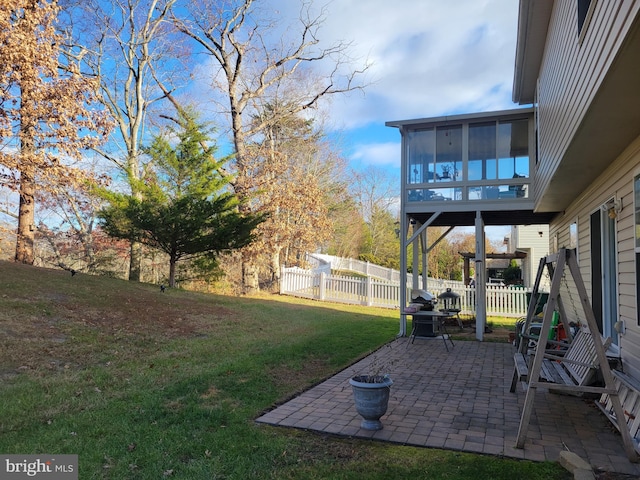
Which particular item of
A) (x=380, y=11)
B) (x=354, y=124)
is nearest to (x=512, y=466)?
(x=380, y=11)

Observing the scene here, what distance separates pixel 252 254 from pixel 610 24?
15.6m

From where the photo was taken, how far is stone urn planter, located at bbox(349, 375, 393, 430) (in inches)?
154

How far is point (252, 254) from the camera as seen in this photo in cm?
1783

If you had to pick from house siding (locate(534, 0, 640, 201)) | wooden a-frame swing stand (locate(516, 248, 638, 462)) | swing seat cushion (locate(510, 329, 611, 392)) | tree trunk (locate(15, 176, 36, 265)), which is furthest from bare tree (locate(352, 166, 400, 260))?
wooden a-frame swing stand (locate(516, 248, 638, 462))

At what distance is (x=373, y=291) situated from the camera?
55.3ft

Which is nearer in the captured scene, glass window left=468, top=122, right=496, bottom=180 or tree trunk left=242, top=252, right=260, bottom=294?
glass window left=468, top=122, right=496, bottom=180

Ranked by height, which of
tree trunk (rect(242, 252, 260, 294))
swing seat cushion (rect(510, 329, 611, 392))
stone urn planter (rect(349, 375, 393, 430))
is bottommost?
stone urn planter (rect(349, 375, 393, 430))

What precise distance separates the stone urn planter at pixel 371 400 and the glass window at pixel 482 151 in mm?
7416

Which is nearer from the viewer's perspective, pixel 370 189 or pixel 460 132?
pixel 460 132

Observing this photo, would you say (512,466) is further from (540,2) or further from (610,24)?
(540,2)

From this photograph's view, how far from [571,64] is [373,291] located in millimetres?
12614

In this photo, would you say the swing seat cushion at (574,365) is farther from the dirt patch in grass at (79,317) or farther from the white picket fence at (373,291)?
the white picket fence at (373,291)

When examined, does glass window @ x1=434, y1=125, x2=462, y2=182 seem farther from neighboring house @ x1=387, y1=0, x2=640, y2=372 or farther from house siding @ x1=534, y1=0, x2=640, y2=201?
house siding @ x1=534, y1=0, x2=640, y2=201

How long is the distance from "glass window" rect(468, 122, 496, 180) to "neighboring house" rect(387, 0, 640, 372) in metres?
0.02
